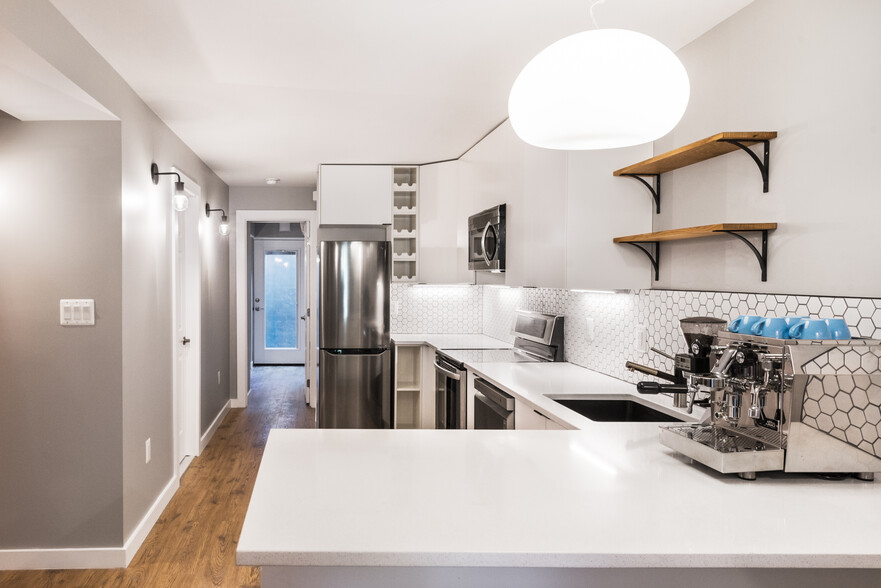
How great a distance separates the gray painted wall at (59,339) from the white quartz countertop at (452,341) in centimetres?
212

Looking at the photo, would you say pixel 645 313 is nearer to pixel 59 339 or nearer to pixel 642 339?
pixel 642 339

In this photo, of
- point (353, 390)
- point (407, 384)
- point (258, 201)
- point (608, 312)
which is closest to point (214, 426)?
point (353, 390)

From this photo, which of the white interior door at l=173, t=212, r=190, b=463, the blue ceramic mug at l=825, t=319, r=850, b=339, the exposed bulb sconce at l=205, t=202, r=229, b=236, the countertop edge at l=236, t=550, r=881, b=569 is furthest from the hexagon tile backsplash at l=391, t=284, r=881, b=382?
the white interior door at l=173, t=212, r=190, b=463

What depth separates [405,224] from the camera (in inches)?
196

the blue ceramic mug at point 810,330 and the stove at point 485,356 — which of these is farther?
the stove at point 485,356

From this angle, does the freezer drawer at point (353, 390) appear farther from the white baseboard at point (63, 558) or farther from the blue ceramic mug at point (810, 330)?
the blue ceramic mug at point (810, 330)

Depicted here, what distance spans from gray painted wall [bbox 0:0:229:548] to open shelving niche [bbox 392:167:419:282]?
179 centimetres

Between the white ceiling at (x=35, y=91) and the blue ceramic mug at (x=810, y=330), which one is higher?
the white ceiling at (x=35, y=91)

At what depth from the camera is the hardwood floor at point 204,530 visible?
2.65 metres

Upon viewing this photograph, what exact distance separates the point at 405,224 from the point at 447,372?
1727mm

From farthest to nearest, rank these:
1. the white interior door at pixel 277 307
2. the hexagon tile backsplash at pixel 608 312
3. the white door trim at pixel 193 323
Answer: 1. the white interior door at pixel 277 307
2. the white door trim at pixel 193 323
3. the hexagon tile backsplash at pixel 608 312

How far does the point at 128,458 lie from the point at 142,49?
6.29ft

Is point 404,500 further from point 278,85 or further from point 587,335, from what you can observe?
point 278,85

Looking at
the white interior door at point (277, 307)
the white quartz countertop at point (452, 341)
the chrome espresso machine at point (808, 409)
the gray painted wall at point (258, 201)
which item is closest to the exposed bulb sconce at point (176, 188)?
the white quartz countertop at point (452, 341)
